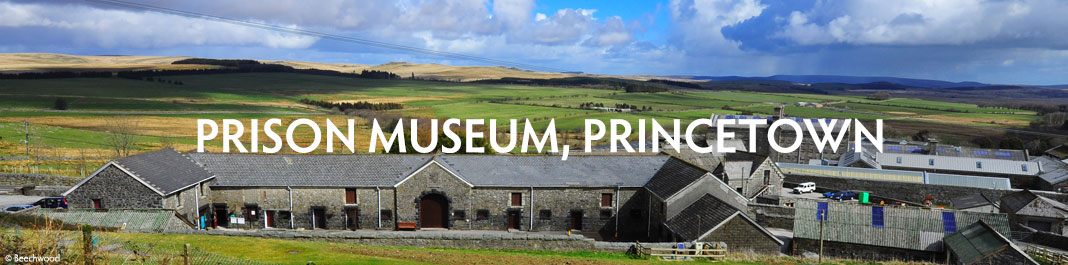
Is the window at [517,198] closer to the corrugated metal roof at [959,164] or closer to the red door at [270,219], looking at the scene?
the red door at [270,219]

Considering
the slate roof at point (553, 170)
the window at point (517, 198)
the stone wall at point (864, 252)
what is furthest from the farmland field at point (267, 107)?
the stone wall at point (864, 252)

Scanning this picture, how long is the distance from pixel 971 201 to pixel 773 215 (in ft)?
56.9

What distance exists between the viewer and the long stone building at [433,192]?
37938mm

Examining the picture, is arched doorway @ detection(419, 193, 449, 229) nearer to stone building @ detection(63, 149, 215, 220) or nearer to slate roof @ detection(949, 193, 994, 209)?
stone building @ detection(63, 149, 215, 220)

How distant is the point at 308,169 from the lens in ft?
131

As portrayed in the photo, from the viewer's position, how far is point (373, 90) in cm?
17750

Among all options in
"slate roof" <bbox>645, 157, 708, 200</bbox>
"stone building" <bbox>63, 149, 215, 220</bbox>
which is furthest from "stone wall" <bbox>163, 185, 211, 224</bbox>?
"slate roof" <bbox>645, 157, 708, 200</bbox>

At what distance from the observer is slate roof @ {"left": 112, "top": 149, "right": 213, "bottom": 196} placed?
34812 mm

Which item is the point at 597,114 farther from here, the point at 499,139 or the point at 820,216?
the point at 820,216

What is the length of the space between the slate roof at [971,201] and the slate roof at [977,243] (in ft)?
48.1

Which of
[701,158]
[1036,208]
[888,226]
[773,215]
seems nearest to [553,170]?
[773,215]

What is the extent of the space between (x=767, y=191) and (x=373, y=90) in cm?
14373

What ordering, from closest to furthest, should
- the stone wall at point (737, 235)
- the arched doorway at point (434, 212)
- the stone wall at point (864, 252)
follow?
the stone wall at point (737, 235) → the stone wall at point (864, 252) → the arched doorway at point (434, 212)

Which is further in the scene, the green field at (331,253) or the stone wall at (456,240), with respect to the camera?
the stone wall at (456,240)
